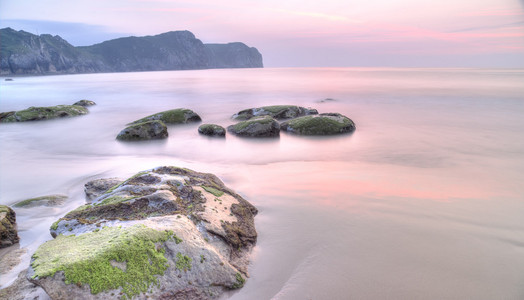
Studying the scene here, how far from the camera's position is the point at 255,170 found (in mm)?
11445

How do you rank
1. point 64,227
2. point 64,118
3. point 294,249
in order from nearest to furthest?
point 64,227 → point 294,249 → point 64,118

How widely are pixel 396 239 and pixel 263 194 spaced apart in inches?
150

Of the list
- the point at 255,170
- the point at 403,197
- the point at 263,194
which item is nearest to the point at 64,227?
the point at 263,194

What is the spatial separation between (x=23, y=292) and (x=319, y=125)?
600 inches

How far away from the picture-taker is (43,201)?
27.2ft

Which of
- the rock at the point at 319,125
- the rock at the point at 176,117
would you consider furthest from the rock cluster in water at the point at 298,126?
the rock at the point at 176,117

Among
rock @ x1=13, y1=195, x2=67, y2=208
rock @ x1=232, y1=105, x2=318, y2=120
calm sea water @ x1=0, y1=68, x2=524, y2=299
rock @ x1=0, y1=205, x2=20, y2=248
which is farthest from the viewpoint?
rock @ x1=232, y1=105, x2=318, y2=120

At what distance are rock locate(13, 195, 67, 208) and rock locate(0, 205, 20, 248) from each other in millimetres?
1768

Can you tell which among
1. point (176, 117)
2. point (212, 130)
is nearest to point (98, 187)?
point (212, 130)

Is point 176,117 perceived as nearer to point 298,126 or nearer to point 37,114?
point 298,126

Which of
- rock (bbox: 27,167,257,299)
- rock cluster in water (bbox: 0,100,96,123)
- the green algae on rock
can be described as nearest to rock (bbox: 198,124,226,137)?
rock (bbox: 27,167,257,299)

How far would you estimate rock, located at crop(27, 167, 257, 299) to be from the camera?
3941mm

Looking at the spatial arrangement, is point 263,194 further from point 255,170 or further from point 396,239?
point 396,239

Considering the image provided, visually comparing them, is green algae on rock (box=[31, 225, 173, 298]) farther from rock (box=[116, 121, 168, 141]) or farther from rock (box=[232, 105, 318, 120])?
rock (box=[232, 105, 318, 120])
